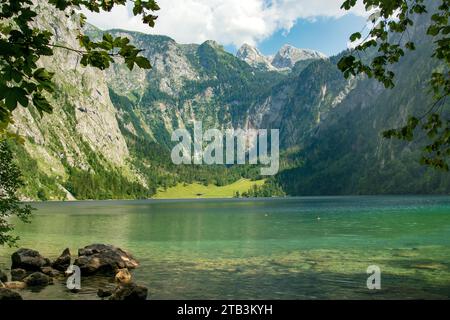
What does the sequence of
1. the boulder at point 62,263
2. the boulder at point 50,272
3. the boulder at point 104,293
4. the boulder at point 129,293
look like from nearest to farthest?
the boulder at point 129,293
the boulder at point 104,293
the boulder at point 50,272
the boulder at point 62,263

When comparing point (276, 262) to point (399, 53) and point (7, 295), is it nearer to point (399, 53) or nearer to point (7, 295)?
point (7, 295)

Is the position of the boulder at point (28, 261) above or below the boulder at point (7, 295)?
below

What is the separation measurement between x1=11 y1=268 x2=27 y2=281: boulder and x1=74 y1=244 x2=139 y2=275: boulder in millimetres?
4976

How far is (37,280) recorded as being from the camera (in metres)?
36.8

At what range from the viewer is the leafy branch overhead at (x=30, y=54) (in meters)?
5.88

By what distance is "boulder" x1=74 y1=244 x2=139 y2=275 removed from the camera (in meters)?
42.9

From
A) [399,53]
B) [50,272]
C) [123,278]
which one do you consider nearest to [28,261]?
[50,272]

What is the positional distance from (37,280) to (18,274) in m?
4.50

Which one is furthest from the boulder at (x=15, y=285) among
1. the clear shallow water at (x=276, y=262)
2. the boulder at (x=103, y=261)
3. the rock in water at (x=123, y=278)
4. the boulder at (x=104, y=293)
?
the rock in water at (x=123, y=278)

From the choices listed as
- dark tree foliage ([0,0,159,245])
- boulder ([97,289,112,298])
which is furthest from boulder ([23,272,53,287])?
dark tree foliage ([0,0,159,245])

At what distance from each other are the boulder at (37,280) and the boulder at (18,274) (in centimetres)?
206

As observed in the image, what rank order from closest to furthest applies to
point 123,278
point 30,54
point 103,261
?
point 30,54
point 123,278
point 103,261

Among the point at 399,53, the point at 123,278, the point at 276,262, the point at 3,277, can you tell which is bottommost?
the point at 276,262

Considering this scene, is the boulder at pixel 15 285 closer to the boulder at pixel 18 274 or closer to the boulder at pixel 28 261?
the boulder at pixel 18 274
